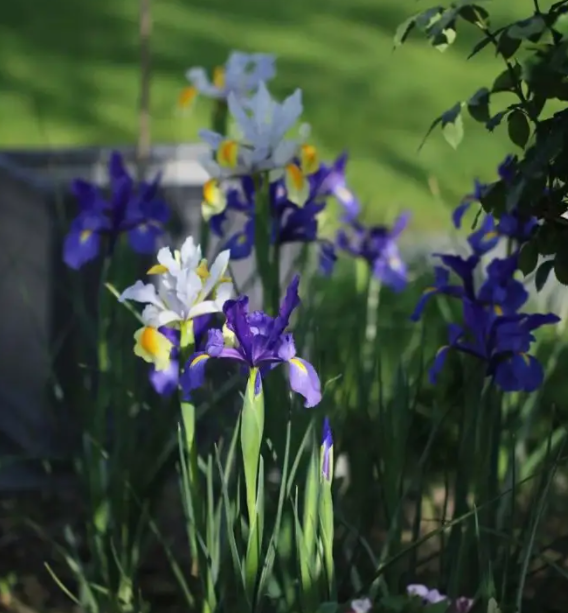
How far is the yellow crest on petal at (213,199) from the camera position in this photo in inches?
95.9

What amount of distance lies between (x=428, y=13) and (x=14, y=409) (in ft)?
6.61

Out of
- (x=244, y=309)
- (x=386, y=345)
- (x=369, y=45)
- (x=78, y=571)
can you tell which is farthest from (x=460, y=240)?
(x=369, y=45)

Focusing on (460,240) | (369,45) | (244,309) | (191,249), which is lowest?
(244,309)

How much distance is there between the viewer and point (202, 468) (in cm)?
200

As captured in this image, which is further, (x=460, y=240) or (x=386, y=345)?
(x=460, y=240)

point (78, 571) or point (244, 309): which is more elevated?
point (244, 309)

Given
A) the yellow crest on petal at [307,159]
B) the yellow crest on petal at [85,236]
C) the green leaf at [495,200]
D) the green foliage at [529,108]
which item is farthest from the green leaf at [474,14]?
the yellow crest on petal at [85,236]

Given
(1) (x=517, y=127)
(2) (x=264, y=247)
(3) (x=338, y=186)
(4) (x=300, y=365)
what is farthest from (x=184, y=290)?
(3) (x=338, y=186)

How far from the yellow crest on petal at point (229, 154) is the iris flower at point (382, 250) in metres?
0.74

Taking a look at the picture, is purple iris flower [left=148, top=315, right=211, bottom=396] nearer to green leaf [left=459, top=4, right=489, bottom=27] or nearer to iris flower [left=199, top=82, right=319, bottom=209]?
iris flower [left=199, top=82, right=319, bottom=209]

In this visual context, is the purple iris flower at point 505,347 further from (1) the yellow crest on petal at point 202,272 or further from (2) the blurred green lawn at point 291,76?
(2) the blurred green lawn at point 291,76

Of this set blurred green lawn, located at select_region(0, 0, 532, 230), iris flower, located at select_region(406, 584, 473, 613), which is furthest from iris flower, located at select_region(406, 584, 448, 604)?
blurred green lawn, located at select_region(0, 0, 532, 230)

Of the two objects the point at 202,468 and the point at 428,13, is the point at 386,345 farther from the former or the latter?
the point at 428,13

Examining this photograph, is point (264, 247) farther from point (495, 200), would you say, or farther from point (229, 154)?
point (495, 200)
